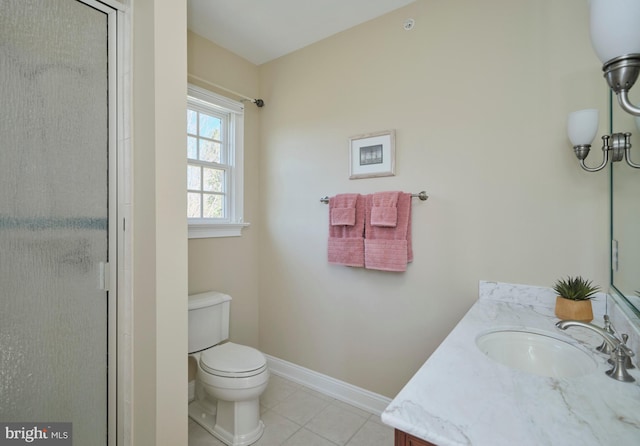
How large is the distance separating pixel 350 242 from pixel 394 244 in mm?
318

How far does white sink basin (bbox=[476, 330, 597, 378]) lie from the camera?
108 cm

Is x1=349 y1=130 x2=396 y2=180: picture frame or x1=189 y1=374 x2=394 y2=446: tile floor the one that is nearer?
x1=189 y1=374 x2=394 y2=446: tile floor

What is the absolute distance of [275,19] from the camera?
82.9 inches

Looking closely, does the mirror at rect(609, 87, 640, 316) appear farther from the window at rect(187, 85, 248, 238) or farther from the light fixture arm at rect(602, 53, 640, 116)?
the window at rect(187, 85, 248, 238)

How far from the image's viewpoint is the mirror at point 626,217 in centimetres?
104

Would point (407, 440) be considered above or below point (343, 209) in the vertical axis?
below

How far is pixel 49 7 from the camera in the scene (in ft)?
3.97

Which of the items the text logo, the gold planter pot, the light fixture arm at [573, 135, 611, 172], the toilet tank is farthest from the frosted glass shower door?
the light fixture arm at [573, 135, 611, 172]

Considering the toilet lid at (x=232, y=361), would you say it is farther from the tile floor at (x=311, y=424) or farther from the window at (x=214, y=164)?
the window at (x=214, y=164)

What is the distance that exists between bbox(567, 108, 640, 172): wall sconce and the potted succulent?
53 cm

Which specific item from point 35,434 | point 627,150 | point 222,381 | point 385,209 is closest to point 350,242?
point 385,209

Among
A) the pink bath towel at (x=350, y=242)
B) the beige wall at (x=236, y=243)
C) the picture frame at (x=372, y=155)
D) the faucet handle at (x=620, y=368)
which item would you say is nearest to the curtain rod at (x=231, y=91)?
the beige wall at (x=236, y=243)

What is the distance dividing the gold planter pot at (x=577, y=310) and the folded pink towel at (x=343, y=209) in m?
1.18

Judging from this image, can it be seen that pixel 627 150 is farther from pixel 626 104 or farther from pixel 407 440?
pixel 407 440
